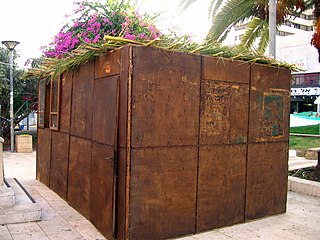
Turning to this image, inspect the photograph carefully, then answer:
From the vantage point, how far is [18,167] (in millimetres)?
10672

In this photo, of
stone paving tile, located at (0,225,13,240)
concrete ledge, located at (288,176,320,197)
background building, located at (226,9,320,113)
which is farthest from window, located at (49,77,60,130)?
background building, located at (226,9,320,113)

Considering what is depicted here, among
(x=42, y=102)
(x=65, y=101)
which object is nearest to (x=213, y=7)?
(x=42, y=102)

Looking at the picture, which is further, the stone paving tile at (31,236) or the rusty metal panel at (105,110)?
the stone paving tile at (31,236)

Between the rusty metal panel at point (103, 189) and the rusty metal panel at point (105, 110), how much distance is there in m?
0.15

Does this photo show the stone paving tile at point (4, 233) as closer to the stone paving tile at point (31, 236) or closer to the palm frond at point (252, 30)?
the stone paving tile at point (31, 236)

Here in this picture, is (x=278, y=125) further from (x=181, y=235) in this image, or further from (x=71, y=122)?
A: (x=71, y=122)

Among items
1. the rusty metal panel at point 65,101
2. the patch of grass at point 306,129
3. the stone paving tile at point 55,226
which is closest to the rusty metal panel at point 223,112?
the stone paving tile at point 55,226

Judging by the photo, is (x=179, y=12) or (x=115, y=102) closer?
(x=115, y=102)

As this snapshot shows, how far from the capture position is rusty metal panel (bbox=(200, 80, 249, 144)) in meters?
5.11

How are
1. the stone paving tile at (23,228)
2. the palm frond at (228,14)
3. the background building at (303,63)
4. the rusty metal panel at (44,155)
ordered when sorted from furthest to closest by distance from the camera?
the background building at (303,63)
the palm frond at (228,14)
the rusty metal panel at (44,155)
the stone paving tile at (23,228)

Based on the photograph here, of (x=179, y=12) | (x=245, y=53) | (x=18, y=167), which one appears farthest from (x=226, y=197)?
(x=18, y=167)

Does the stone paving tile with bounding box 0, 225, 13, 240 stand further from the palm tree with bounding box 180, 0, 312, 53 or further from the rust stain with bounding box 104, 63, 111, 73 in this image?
the palm tree with bounding box 180, 0, 312, 53

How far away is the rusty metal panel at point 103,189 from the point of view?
471 cm

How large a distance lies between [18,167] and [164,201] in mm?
7292
